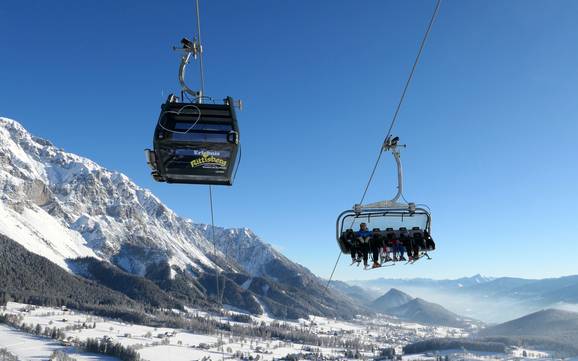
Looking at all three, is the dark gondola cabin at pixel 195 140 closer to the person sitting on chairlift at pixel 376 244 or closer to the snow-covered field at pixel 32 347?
the person sitting on chairlift at pixel 376 244

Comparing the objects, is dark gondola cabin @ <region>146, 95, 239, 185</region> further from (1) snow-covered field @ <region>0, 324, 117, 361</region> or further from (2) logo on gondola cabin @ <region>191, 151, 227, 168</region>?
(1) snow-covered field @ <region>0, 324, 117, 361</region>

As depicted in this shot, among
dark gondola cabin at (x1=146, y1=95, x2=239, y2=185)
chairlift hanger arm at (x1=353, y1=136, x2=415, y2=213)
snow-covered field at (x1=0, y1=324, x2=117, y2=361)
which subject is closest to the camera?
dark gondola cabin at (x1=146, y1=95, x2=239, y2=185)

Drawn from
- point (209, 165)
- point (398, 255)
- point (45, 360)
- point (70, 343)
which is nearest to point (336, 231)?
point (398, 255)

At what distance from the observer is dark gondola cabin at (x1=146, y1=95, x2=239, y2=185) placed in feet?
41.3

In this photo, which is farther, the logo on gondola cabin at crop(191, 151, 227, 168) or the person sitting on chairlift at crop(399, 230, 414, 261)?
the person sitting on chairlift at crop(399, 230, 414, 261)

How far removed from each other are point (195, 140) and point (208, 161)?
82 cm

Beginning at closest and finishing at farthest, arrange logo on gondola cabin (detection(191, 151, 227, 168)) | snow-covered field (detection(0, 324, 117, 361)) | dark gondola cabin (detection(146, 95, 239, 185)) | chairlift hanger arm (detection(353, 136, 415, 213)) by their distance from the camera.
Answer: dark gondola cabin (detection(146, 95, 239, 185))
logo on gondola cabin (detection(191, 151, 227, 168))
chairlift hanger arm (detection(353, 136, 415, 213))
snow-covered field (detection(0, 324, 117, 361))

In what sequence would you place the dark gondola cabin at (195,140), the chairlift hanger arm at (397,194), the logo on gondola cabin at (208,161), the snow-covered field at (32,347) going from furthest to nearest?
1. the snow-covered field at (32,347)
2. the chairlift hanger arm at (397,194)
3. the logo on gondola cabin at (208,161)
4. the dark gondola cabin at (195,140)

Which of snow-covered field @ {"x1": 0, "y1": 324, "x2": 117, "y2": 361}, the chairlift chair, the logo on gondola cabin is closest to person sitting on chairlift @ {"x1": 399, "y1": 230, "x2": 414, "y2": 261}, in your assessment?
the chairlift chair

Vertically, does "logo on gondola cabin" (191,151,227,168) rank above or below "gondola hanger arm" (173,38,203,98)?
below

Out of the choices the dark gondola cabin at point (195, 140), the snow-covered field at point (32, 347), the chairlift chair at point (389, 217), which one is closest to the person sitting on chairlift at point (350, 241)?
the chairlift chair at point (389, 217)

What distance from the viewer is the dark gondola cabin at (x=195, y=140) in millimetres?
12602

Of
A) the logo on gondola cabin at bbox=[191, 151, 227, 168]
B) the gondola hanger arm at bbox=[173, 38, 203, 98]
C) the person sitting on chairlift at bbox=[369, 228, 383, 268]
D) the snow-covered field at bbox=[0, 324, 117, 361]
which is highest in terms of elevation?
the gondola hanger arm at bbox=[173, 38, 203, 98]

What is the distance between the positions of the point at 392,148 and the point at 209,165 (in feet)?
28.4
